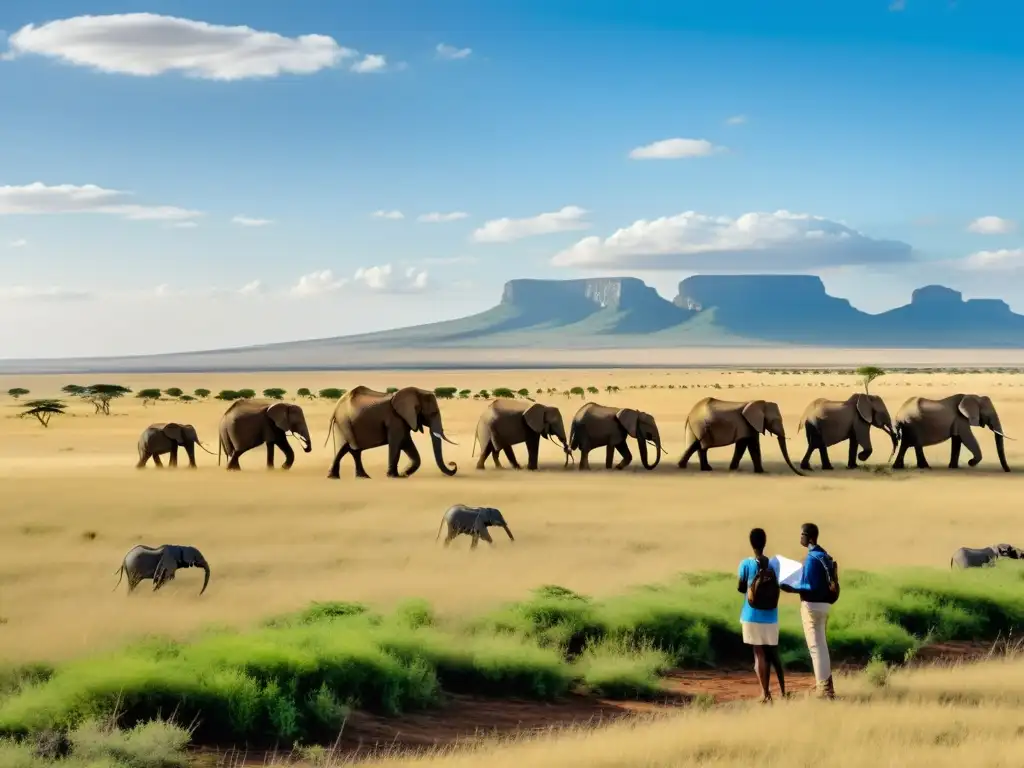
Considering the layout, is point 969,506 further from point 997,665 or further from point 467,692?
point 467,692

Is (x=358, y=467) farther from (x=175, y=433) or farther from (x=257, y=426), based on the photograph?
(x=175, y=433)

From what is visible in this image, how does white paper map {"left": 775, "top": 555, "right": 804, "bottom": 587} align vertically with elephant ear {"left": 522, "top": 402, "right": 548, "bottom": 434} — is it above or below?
below

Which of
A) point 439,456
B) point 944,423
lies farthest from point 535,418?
point 944,423

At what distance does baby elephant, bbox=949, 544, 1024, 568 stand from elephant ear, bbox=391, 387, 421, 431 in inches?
628

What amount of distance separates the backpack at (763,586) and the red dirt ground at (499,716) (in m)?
1.34

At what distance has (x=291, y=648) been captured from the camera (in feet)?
40.1

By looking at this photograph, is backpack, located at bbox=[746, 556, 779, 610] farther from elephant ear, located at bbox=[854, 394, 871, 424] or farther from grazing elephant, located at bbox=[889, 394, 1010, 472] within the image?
elephant ear, located at bbox=[854, 394, 871, 424]

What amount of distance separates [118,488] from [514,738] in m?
19.8

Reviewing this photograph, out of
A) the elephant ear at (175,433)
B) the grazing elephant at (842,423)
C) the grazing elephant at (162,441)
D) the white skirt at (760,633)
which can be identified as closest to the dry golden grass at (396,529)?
the grazing elephant at (162,441)

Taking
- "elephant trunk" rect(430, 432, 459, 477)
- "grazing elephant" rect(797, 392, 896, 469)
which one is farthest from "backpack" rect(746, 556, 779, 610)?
"grazing elephant" rect(797, 392, 896, 469)

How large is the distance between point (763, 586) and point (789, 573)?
273mm

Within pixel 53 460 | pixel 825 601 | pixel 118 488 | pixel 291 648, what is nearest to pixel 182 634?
pixel 291 648

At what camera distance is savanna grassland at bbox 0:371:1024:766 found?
1207cm

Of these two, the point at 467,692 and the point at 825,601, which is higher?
the point at 825,601
